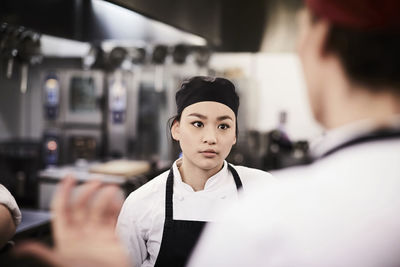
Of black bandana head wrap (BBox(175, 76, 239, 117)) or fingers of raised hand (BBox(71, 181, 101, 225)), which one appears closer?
fingers of raised hand (BBox(71, 181, 101, 225))

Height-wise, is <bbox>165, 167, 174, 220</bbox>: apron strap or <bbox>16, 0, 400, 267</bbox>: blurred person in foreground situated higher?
<bbox>16, 0, 400, 267</bbox>: blurred person in foreground

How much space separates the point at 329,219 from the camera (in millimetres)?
522

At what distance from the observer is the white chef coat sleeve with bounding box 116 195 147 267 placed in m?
1.06

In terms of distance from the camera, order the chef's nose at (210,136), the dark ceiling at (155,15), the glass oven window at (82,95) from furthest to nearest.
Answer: the glass oven window at (82,95) → the dark ceiling at (155,15) → the chef's nose at (210,136)

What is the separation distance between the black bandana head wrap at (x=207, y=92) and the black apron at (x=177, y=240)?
11.1 inches

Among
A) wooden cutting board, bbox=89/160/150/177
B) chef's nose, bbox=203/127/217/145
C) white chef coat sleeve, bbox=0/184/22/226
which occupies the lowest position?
wooden cutting board, bbox=89/160/150/177

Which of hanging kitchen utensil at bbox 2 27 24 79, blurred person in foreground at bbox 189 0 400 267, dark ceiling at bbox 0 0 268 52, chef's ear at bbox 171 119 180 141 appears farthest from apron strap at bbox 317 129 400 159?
hanging kitchen utensil at bbox 2 27 24 79

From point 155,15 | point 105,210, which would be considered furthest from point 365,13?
point 155,15

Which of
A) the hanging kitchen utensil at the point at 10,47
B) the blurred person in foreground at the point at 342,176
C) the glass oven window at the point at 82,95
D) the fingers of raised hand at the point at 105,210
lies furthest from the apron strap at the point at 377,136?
the glass oven window at the point at 82,95

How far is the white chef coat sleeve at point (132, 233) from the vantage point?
1.06 m

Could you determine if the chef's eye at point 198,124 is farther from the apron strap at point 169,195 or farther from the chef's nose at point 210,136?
the apron strap at point 169,195

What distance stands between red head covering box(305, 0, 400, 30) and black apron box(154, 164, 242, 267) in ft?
2.20

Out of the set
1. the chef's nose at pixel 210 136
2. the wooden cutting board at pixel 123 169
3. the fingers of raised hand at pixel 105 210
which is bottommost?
the wooden cutting board at pixel 123 169

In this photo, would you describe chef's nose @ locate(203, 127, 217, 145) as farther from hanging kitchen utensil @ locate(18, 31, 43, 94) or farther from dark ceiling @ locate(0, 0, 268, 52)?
hanging kitchen utensil @ locate(18, 31, 43, 94)
